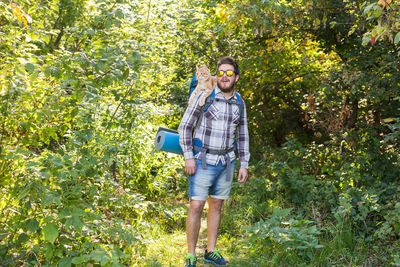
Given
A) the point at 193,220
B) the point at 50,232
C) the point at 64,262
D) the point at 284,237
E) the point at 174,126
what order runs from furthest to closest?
the point at 174,126, the point at 284,237, the point at 193,220, the point at 64,262, the point at 50,232

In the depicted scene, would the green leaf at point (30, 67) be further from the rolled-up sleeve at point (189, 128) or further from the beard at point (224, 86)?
the beard at point (224, 86)

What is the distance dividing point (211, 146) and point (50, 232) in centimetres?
159

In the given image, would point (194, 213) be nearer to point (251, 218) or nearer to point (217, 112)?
point (217, 112)

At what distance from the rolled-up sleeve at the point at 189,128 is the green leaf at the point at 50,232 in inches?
51.4

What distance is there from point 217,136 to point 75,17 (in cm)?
627

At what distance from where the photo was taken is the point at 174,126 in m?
9.37

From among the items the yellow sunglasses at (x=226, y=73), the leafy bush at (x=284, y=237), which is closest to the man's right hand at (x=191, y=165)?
the yellow sunglasses at (x=226, y=73)

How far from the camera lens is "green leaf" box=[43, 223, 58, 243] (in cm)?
350

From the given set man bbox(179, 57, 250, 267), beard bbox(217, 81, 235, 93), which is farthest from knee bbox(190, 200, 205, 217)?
beard bbox(217, 81, 235, 93)

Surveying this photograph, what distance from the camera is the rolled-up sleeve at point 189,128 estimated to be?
4238 mm

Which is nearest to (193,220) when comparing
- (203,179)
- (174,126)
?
(203,179)

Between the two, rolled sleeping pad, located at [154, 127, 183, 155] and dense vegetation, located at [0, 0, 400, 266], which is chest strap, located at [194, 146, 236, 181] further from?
dense vegetation, located at [0, 0, 400, 266]

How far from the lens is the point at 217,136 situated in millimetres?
4301

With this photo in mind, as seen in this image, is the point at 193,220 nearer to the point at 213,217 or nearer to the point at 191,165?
the point at 213,217
